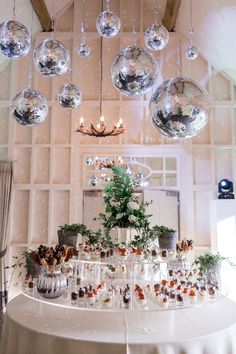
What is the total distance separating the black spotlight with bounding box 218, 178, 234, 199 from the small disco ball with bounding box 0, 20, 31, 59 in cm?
421

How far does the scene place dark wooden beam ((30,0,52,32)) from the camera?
5.45m

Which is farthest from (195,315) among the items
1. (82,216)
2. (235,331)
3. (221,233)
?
(82,216)

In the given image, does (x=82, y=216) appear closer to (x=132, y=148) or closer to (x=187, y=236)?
(x=132, y=148)

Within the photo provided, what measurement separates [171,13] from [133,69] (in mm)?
4255

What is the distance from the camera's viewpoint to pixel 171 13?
5.71 metres

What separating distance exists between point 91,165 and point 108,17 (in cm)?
326

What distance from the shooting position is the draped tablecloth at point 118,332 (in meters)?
2.29

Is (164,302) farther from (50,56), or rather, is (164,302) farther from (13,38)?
(13,38)

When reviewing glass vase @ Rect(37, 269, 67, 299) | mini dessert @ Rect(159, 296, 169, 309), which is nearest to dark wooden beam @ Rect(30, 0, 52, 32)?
glass vase @ Rect(37, 269, 67, 299)

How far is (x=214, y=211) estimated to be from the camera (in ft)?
18.6

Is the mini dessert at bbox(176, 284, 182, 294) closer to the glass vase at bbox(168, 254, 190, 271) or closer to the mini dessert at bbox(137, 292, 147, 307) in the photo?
the mini dessert at bbox(137, 292, 147, 307)

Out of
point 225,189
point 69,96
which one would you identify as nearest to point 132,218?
point 69,96

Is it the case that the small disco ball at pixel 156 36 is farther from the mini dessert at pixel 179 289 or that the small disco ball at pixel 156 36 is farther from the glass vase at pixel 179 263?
the mini dessert at pixel 179 289

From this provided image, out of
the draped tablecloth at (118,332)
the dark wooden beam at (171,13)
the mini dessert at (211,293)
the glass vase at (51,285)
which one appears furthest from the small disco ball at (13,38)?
the dark wooden beam at (171,13)
